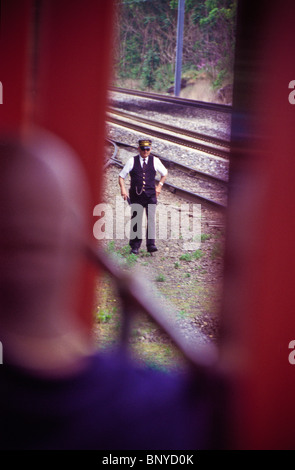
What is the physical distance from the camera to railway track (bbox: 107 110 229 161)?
8.92 meters

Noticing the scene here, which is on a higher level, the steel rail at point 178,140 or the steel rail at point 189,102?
the steel rail at point 189,102

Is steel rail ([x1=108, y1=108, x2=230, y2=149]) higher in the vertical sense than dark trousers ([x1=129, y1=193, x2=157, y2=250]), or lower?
higher

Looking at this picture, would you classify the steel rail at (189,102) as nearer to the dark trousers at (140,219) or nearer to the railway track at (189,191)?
the railway track at (189,191)

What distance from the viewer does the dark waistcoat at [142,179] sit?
5949 mm

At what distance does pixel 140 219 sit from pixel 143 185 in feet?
1.93

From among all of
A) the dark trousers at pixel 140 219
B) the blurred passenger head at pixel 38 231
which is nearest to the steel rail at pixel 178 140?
the dark trousers at pixel 140 219

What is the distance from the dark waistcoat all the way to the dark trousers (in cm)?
7

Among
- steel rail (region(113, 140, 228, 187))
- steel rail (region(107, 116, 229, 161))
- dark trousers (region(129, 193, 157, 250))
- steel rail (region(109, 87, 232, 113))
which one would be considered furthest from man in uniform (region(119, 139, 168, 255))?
steel rail (region(109, 87, 232, 113))

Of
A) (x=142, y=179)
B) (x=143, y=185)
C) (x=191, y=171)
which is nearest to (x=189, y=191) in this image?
(x=191, y=171)

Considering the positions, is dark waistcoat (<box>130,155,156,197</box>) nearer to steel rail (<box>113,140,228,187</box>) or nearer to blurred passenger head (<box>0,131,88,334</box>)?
steel rail (<box>113,140,228,187</box>)

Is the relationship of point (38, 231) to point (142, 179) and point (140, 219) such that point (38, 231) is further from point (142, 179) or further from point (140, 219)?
point (140, 219)

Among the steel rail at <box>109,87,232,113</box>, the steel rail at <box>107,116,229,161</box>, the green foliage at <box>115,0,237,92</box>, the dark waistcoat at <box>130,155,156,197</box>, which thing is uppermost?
the green foliage at <box>115,0,237,92</box>

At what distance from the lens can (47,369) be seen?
1390 mm

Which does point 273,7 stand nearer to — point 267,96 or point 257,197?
point 267,96
